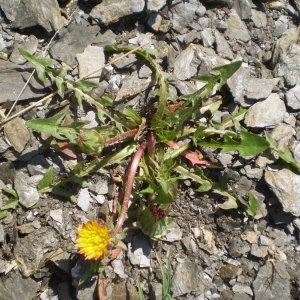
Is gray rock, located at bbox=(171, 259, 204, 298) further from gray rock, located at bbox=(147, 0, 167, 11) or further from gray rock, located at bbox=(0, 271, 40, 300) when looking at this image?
gray rock, located at bbox=(147, 0, 167, 11)

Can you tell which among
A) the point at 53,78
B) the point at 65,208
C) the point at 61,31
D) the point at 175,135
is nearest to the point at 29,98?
the point at 53,78

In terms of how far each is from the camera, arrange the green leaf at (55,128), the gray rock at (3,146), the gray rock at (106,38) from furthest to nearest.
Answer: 1. the gray rock at (106,38)
2. the gray rock at (3,146)
3. the green leaf at (55,128)

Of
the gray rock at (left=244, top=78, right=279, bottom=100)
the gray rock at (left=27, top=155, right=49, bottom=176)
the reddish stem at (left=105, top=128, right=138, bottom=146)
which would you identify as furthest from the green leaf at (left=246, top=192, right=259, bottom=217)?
the gray rock at (left=27, top=155, right=49, bottom=176)

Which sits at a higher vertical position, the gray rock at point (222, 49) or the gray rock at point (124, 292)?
the gray rock at point (222, 49)

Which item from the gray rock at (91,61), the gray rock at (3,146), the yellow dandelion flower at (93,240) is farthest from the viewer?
the gray rock at (91,61)

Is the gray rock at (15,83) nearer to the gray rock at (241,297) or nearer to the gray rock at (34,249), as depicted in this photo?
the gray rock at (34,249)

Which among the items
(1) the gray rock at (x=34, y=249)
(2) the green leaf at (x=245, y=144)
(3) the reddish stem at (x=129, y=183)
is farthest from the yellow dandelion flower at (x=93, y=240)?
(2) the green leaf at (x=245, y=144)

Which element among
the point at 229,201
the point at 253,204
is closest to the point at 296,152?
the point at 253,204
